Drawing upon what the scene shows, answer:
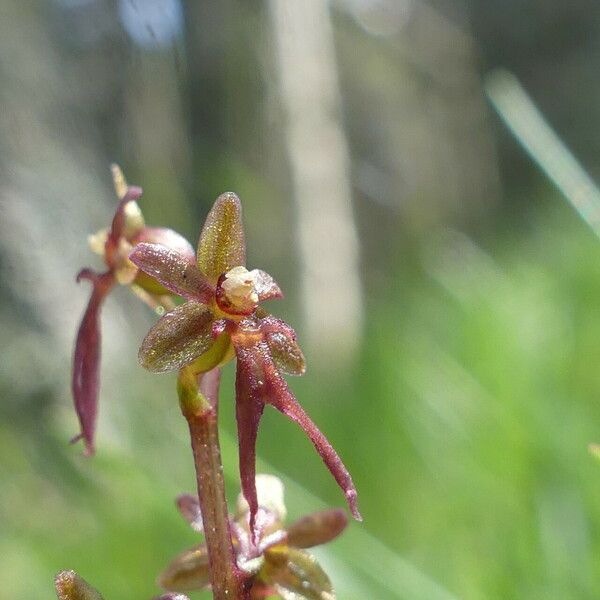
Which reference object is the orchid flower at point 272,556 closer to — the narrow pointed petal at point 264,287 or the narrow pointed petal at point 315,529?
the narrow pointed petal at point 315,529

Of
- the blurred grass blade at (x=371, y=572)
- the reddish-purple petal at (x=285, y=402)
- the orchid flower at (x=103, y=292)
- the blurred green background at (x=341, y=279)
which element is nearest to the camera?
the reddish-purple petal at (x=285, y=402)

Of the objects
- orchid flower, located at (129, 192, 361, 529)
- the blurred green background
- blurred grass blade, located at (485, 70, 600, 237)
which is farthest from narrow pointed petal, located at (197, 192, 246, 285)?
blurred grass blade, located at (485, 70, 600, 237)

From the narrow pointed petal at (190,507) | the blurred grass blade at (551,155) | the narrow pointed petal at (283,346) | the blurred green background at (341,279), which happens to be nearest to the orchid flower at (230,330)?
the narrow pointed petal at (283,346)

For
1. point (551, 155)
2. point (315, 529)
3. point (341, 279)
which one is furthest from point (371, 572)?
point (341, 279)

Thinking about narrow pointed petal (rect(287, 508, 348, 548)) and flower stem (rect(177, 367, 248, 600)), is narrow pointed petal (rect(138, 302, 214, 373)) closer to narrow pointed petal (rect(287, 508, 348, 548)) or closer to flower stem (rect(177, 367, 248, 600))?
flower stem (rect(177, 367, 248, 600))

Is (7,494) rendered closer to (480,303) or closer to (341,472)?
(480,303)

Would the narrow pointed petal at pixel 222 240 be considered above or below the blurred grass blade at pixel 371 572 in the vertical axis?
above
